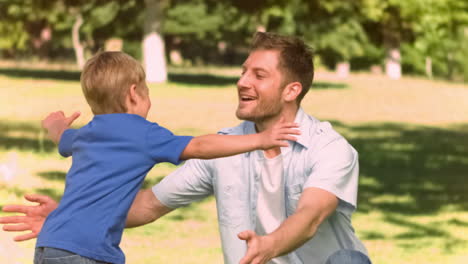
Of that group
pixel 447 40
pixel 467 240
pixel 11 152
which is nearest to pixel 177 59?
pixel 447 40

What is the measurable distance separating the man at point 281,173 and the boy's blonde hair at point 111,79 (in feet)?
1.98

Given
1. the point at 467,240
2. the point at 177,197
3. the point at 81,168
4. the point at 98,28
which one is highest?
the point at 81,168

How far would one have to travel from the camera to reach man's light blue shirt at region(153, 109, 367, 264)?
4.69 metres

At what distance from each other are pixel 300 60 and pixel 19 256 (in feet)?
13.6

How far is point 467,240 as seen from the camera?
9.86 m

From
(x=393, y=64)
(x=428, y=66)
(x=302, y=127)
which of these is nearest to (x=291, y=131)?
(x=302, y=127)

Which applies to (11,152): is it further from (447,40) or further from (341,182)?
(447,40)

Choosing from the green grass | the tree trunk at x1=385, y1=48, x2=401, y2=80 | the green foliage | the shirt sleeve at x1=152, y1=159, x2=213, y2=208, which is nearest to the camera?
the shirt sleeve at x1=152, y1=159, x2=213, y2=208

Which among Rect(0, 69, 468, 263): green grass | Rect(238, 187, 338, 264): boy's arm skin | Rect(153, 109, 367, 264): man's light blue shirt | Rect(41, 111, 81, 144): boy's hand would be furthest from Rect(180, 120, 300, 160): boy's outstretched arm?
Rect(0, 69, 468, 263): green grass

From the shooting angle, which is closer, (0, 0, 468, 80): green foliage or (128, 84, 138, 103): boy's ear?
(128, 84, 138, 103): boy's ear


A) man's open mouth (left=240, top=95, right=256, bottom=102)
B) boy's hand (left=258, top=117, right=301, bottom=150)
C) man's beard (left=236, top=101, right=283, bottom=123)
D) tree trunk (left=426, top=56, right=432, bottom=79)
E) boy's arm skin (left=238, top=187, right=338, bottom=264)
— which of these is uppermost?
boy's hand (left=258, top=117, right=301, bottom=150)

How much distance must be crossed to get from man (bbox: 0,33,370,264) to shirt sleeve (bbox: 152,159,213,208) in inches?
2.5

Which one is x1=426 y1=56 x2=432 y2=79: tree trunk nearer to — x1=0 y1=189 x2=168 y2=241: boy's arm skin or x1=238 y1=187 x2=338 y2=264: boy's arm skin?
x1=0 y1=189 x2=168 y2=241: boy's arm skin

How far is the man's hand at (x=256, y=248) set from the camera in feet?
12.1
